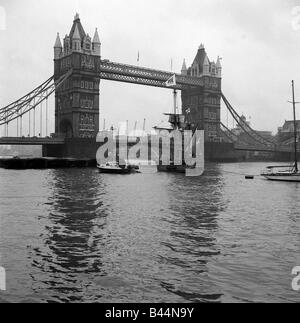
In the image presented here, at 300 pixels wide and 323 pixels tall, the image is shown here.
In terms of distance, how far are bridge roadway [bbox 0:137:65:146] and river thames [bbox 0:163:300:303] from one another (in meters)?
72.0

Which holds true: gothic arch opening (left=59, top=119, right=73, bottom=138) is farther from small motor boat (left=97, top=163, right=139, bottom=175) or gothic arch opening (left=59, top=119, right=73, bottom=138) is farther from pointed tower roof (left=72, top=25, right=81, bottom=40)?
small motor boat (left=97, top=163, right=139, bottom=175)

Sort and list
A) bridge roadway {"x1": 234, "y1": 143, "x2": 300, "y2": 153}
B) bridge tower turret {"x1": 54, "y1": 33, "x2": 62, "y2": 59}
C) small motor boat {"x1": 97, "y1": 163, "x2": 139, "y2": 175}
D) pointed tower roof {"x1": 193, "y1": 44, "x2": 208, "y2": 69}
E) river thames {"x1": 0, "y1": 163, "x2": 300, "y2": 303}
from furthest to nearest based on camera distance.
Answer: bridge roadway {"x1": 234, "y1": 143, "x2": 300, "y2": 153} → pointed tower roof {"x1": 193, "y1": 44, "x2": 208, "y2": 69} → bridge tower turret {"x1": 54, "y1": 33, "x2": 62, "y2": 59} → small motor boat {"x1": 97, "y1": 163, "x2": 139, "y2": 175} → river thames {"x1": 0, "y1": 163, "x2": 300, "y2": 303}

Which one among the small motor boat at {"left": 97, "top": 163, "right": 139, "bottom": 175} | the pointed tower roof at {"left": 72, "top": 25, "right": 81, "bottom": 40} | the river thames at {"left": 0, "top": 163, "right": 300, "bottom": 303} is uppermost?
the pointed tower roof at {"left": 72, "top": 25, "right": 81, "bottom": 40}

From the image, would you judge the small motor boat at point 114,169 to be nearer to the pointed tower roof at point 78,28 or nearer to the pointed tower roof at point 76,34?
the pointed tower roof at point 76,34

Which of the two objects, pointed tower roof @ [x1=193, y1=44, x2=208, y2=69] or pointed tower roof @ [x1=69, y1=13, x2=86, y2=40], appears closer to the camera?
pointed tower roof @ [x1=69, y1=13, x2=86, y2=40]

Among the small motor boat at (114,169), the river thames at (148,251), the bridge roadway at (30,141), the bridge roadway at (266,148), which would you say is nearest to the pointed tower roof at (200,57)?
the bridge roadway at (266,148)

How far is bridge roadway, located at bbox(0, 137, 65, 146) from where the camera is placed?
334 feet

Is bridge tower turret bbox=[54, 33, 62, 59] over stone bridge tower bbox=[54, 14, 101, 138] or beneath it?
over

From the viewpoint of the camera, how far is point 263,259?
708 inches

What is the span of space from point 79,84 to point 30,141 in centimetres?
2340

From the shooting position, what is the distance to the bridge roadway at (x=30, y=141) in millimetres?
101750

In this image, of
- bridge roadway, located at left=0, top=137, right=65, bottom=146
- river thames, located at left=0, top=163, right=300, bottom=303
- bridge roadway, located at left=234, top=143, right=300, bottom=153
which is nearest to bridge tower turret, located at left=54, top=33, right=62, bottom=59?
bridge roadway, located at left=0, top=137, right=65, bottom=146

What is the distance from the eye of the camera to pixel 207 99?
508 ft

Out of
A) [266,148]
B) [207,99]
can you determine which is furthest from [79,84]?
[266,148]
